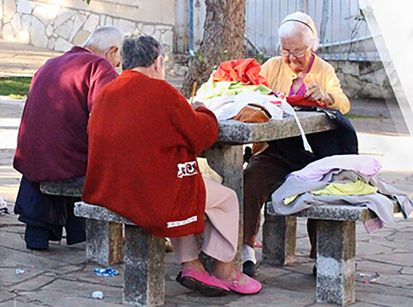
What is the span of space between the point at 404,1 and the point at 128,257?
6.17 m

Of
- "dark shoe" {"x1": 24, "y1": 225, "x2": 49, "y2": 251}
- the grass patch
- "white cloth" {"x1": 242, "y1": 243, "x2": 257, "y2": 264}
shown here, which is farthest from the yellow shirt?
the grass patch

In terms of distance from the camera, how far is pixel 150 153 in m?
4.43

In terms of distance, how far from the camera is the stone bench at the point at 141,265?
456cm

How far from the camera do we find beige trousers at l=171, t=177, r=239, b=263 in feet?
15.4

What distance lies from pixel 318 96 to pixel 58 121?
56.0 inches

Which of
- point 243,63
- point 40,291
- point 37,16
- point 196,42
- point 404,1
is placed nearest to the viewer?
point 40,291

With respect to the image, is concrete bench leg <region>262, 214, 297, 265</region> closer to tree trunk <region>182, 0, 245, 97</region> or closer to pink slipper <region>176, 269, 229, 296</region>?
pink slipper <region>176, 269, 229, 296</region>

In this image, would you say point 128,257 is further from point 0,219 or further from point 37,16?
point 37,16

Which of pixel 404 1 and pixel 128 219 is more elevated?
pixel 404 1

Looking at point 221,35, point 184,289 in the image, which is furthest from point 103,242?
point 221,35

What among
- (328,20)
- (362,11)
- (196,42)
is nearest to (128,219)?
(362,11)

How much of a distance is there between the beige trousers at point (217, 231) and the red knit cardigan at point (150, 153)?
0.15 metres

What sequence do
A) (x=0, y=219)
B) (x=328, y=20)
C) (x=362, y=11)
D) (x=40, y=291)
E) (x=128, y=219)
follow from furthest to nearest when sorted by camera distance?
1. (x=328, y=20)
2. (x=362, y=11)
3. (x=0, y=219)
4. (x=40, y=291)
5. (x=128, y=219)

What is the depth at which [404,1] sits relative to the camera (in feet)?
32.7
